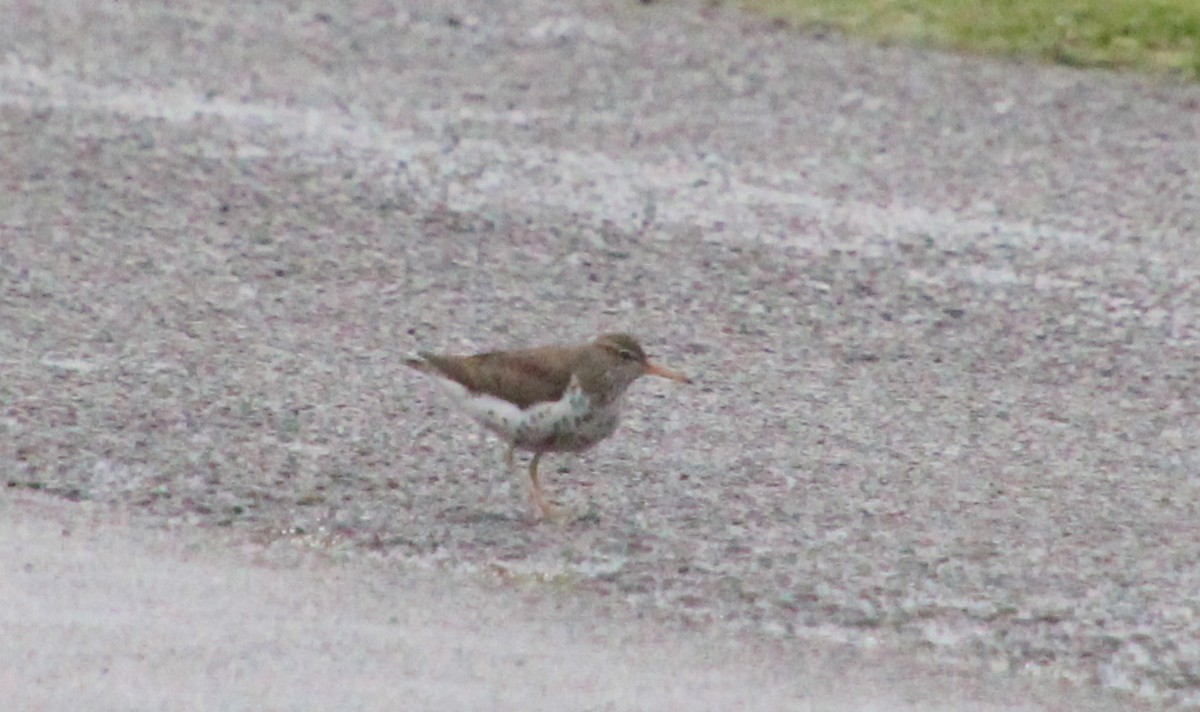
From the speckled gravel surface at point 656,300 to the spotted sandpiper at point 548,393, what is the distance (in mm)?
235

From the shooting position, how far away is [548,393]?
728cm

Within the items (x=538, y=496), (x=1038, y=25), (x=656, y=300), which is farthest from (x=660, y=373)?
(x=1038, y=25)

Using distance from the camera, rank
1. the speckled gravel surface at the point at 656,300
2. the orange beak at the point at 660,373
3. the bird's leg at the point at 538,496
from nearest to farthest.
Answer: the speckled gravel surface at the point at 656,300
the bird's leg at the point at 538,496
the orange beak at the point at 660,373

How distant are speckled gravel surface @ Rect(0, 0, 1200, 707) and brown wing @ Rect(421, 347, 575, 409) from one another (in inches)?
13.8

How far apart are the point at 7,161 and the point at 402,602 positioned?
17.6 ft

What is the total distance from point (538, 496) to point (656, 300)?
261 cm

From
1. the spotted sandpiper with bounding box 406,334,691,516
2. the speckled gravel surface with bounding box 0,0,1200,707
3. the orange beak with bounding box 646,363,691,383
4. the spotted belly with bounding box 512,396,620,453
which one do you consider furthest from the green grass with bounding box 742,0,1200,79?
the spotted belly with bounding box 512,396,620,453

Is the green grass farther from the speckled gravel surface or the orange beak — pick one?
the orange beak

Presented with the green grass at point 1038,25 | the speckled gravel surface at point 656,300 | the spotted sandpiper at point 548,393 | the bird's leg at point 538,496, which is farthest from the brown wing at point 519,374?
the green grass at point 1038,25

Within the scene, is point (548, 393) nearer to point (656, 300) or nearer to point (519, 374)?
point (519, 374)

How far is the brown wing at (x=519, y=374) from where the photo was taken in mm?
7281

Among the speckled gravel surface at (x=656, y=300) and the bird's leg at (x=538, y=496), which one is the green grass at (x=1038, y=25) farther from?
the bird's leg at (x=538, y=496)

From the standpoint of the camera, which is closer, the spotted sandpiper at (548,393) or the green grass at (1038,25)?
the spotted sandpiper at (548,393)

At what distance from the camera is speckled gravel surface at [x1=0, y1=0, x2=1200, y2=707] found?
22.9ft
